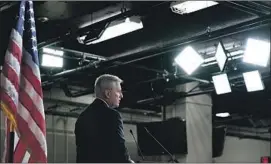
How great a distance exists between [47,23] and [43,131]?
449 centimetres

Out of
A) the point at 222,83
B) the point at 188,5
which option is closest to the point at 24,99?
the point at 188,5

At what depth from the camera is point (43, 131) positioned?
3.32m

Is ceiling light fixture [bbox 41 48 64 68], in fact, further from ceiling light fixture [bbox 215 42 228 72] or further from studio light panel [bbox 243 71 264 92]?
studio light panel [bbox 243 71 264 92]

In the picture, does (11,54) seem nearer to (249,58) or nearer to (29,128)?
(29,128)

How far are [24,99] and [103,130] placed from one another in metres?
0.65

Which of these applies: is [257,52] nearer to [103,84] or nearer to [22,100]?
[103,84]

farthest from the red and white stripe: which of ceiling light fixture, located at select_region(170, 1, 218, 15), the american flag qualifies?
ceiling light fixture, located at select_region(170, 1, 218, 15)

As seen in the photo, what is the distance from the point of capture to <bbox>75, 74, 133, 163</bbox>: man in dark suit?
2.94 m

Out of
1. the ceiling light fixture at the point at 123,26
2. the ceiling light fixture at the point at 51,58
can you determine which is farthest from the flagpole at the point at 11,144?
the ceiling light fixture at the point at 51,58

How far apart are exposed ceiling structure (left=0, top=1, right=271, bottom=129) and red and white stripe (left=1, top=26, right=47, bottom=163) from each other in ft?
10.3

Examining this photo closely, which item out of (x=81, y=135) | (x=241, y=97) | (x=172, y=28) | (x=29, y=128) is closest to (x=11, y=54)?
(x=29, y=128)

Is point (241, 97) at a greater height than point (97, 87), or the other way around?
point (241, 97)

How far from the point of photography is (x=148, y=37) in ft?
28.1

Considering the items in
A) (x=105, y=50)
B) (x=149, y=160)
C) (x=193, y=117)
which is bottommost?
(x=149, y=160)
